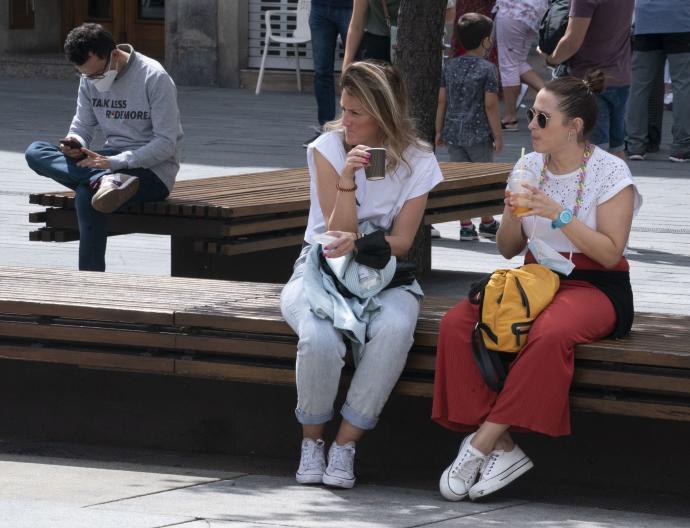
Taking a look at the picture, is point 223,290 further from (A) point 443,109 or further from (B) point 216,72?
(B) point 216,72

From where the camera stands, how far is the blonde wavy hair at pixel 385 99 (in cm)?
523

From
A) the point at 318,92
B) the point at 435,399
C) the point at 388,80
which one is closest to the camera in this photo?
the point at 435,399

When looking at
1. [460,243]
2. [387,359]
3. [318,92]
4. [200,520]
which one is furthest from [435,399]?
[318,92]

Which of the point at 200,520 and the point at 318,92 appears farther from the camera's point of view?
the point at 318,92

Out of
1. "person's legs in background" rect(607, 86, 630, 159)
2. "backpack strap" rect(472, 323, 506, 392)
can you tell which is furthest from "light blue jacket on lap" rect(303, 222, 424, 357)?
"person's legs in background" rect(607, 86, 630, 159)

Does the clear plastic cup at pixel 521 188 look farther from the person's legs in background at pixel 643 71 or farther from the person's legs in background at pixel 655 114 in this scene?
the person's legs in background at pixel 655 114

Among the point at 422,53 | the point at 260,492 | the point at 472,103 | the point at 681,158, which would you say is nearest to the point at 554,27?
the point at 472,103

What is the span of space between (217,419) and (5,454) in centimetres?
76

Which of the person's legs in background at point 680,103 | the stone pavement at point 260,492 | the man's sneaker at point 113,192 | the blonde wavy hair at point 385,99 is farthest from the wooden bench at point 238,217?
the person's legs in background at point 680,103

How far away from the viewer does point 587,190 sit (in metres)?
5.01

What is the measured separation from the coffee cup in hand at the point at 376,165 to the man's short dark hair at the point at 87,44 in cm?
250

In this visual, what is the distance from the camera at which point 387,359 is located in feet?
15.9

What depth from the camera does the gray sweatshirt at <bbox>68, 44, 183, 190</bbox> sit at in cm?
718

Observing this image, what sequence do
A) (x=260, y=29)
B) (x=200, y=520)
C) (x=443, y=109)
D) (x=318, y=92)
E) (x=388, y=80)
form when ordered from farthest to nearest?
(x=260, y=29) < (x=318, y=92) < (x=443, y=109) < (x=388, y=80) < (x=200, y=520)
